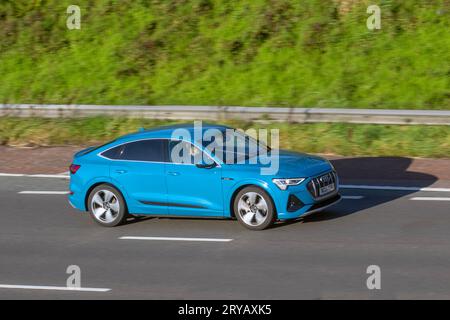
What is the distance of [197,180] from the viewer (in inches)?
497

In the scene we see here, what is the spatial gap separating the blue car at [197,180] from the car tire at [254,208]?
0.05 feet

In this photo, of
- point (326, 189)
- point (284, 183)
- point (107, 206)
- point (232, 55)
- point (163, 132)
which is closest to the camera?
point (284, 183)

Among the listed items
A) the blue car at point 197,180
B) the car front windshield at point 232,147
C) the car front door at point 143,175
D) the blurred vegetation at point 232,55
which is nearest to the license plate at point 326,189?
the blue car at point 197,180

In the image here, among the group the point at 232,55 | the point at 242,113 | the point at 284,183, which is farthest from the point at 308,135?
the point at 284,183

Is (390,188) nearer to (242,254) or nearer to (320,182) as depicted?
(320,182)

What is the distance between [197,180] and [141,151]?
3.78ft

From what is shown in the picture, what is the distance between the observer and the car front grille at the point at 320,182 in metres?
12.3

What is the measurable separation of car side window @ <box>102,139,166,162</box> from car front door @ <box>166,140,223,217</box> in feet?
0.61

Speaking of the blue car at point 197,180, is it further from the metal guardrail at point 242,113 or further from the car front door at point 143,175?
the metal guardrail at point 242,113

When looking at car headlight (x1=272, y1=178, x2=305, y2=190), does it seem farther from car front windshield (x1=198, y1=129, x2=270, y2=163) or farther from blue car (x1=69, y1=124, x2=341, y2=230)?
car front windshield (x1=198, y1=129, x2=270, y2=163)

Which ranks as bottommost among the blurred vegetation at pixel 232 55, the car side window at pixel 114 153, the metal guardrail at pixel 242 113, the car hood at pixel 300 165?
the car hood at pixel 300 165

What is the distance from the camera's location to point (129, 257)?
11.6m

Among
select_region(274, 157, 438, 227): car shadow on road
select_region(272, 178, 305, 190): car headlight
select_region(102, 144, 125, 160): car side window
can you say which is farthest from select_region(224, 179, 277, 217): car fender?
select_region(102, 144, 125, 160): car side window

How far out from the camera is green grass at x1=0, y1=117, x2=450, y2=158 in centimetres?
1742
